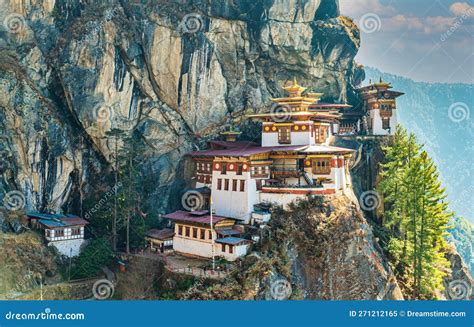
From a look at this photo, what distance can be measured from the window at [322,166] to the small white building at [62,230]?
17879 mm

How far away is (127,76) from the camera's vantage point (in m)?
49.6

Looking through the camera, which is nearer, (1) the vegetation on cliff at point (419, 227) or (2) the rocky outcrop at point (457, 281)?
(1) the vegetation on cliff at point (419, 227)

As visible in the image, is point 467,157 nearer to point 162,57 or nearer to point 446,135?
point 446,135

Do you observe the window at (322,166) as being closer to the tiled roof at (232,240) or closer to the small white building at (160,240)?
the tiled roof at (232,240)

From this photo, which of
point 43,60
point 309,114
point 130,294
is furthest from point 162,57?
point 130,294

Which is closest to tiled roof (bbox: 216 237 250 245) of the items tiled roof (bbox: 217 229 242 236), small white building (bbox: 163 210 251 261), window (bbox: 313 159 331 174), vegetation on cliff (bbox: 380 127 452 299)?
small white building (bbox: 163 210 251 261)

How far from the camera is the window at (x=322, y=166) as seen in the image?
45.7 meters

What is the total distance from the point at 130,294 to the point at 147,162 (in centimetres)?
1343

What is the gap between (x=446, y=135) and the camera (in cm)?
15500

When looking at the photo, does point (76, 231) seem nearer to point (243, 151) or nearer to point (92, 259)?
point (92, 259)

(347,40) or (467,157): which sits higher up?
(347,40)

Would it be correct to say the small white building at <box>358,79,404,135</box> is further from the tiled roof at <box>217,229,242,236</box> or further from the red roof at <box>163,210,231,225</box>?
the red roof at <box>163,210,231,225</box>

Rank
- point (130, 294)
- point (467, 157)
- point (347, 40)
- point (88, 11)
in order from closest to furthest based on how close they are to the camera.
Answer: point (130, 294) < point (88, 11) < point (347, 40) < point (467, 157)

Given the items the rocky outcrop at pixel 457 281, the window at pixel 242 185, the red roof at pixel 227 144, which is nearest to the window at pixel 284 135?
the red roof at pixel 227 144
